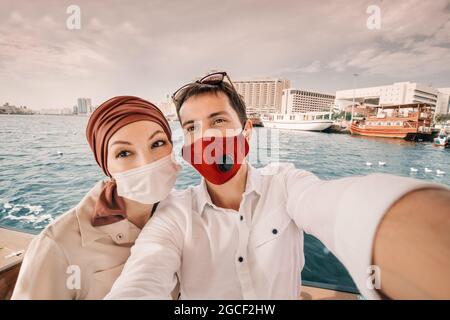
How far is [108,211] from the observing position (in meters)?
1.05

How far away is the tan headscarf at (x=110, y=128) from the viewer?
1.06 m

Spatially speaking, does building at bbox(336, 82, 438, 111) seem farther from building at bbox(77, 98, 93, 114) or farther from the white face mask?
the white face mask

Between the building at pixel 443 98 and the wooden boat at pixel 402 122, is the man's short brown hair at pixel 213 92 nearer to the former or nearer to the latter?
the building at pixel 443 98

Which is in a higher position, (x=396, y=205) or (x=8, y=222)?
(x=396, y=205)

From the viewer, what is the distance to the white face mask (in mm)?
1133

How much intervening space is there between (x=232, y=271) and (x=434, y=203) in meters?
0.84

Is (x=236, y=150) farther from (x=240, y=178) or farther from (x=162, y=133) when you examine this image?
(x=162, y=133)

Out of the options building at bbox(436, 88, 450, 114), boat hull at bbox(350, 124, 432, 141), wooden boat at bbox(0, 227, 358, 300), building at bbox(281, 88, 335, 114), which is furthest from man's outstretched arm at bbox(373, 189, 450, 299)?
boat hull at bbox(350, 124, 432, 141)

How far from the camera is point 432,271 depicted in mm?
412

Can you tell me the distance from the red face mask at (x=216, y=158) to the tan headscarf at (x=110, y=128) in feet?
1.07

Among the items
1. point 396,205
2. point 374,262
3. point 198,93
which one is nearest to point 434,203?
point 396,205

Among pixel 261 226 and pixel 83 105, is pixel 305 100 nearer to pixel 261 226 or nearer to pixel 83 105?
pixel 83 105

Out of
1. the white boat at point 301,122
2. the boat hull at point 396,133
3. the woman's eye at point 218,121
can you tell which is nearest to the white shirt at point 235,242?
the woman's eye at point 218,121

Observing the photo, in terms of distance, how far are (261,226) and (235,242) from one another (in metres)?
0.16
